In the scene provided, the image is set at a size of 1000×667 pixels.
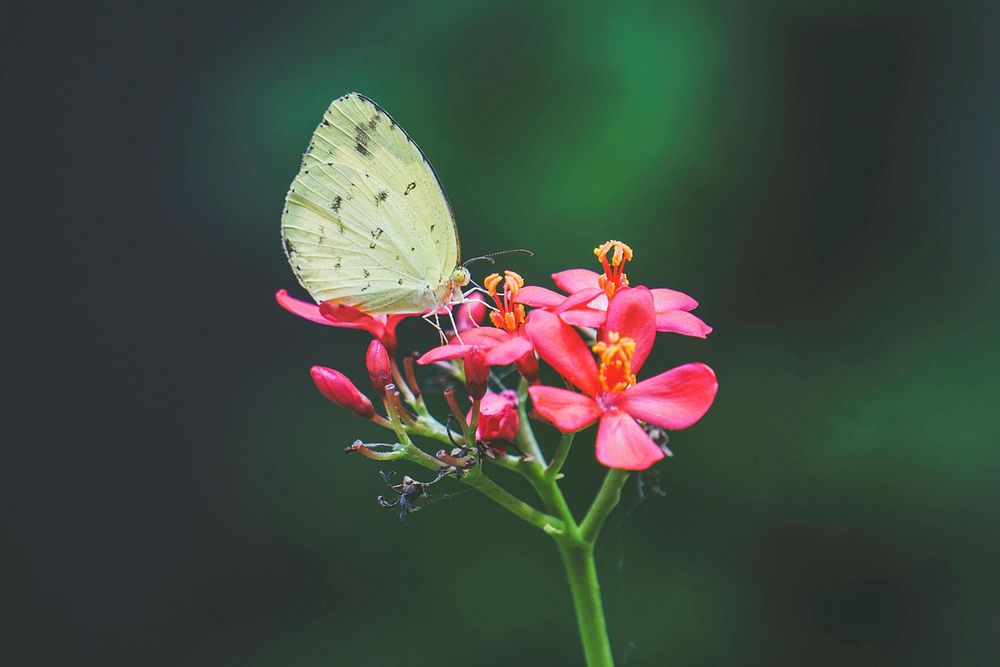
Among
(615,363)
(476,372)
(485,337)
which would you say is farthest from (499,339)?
(615,363)

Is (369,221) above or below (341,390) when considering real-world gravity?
above

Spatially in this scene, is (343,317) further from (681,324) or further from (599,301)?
(681,324)

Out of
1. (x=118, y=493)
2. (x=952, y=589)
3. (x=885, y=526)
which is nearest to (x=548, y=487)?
(x=885, y=526)

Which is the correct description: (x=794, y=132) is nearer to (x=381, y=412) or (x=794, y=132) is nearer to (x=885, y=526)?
(x=885, y=526)

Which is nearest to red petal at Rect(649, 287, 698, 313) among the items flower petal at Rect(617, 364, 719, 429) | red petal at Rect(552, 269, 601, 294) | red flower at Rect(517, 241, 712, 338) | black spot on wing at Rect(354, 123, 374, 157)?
red flower at Rect(517, 241, 712, 338)

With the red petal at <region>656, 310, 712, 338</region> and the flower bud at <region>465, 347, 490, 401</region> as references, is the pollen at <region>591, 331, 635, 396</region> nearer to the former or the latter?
the red petal at <region>656, 310, 712, 338</region>

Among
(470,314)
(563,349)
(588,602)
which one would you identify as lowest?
(588,602)
